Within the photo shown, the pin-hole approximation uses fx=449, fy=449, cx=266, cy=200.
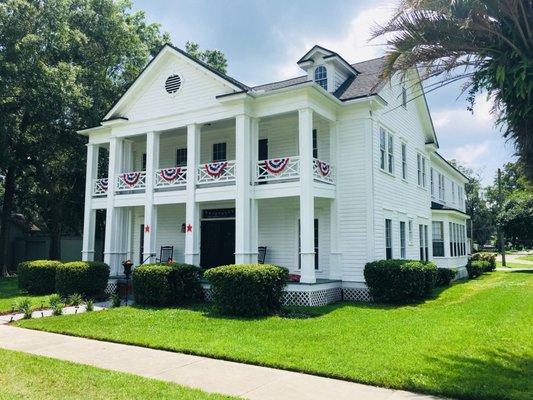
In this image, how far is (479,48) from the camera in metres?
8.52

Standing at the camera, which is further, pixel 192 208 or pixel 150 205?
pixel 150 205

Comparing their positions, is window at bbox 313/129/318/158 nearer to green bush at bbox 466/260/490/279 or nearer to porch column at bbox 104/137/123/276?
porch column at bbox 104/137/123/276

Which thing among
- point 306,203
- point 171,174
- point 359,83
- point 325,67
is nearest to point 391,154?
point 359,83

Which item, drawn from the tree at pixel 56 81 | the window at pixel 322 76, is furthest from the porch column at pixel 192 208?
the tree at pixel 56 81

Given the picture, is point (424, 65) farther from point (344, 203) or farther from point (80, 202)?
point (80, 202)

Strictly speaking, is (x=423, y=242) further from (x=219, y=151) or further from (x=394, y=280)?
(x=219, y=151)

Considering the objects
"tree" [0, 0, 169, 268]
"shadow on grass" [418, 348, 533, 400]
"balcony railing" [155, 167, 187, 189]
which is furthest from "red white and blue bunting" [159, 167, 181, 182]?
"shadow on grass" [418, 348, 533, 400]

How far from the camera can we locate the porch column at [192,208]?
16734 millimetres

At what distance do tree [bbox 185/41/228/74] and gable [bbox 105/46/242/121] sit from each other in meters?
17.4

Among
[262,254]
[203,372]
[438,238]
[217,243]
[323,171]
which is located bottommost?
[203,372]

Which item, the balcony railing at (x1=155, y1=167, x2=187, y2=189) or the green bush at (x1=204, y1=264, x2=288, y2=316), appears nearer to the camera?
the green bush at (x1=204, y1=264, x2=288, y2=316)

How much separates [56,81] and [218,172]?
12.2m

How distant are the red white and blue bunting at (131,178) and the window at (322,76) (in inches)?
334

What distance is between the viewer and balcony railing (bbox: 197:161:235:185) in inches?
662
